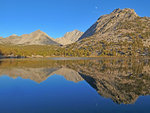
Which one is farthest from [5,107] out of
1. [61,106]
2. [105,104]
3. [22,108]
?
[105,104]

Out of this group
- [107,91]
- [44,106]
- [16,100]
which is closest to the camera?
[44,106]

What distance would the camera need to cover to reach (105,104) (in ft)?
62.4

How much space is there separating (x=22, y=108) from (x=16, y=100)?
400cm

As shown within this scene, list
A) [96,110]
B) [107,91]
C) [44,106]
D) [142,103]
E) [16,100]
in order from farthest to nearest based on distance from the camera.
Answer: [107,91] < [16,100] < [142,103] < [44,106] < [96,110]

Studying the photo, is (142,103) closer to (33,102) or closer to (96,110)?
(96,110)

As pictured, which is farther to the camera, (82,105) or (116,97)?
(116,97)

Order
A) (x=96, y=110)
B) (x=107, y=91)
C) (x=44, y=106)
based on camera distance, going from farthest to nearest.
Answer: (x=107, y=91) → (x=44, y=106) → (x=96, y=110)

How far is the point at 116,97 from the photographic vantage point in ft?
72.1

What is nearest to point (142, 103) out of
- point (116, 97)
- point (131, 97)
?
point (131, 97)

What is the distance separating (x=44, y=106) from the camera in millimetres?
18203

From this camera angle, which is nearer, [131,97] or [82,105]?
[82,105]

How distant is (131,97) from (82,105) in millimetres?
8892

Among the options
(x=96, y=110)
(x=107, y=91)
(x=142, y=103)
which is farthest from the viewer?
(x=107, y=91)

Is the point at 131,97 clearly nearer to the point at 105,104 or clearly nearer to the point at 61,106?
the point at 105,104
